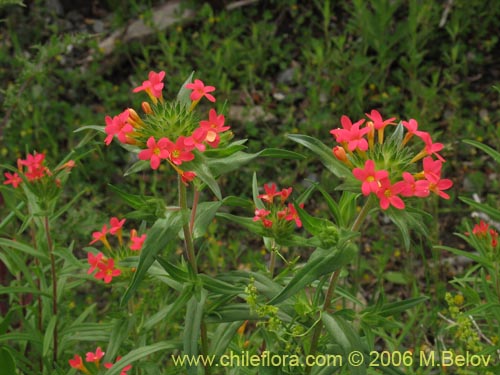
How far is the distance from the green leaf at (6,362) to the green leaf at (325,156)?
984 millimetres

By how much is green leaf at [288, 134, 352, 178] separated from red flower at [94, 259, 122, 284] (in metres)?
0.70

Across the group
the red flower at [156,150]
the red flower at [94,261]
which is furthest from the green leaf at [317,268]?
the red flower at [94,261]

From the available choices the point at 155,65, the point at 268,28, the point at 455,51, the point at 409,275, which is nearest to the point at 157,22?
the point at 155,65

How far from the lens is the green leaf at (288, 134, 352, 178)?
1548mm

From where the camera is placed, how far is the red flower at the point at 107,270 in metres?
1.91

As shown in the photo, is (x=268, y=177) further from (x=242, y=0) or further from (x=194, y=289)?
(x=194, y=289)

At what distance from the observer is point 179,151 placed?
1.51 metres

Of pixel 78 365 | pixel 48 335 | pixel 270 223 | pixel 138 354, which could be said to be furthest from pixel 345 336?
pixel 48 335

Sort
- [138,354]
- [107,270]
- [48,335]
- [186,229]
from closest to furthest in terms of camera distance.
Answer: [186,229]
[138,354]
[107,270]
[48,335]

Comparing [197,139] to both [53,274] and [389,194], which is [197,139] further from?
[53,274]

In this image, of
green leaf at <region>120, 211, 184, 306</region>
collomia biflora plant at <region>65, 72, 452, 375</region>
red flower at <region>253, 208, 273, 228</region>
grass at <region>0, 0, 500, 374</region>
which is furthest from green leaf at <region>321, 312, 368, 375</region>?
grass at <region>0, 0, 500, 374</region>

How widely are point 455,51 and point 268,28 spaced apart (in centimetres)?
122

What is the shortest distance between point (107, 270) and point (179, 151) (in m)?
0.58

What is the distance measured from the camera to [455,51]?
3.95 meters
